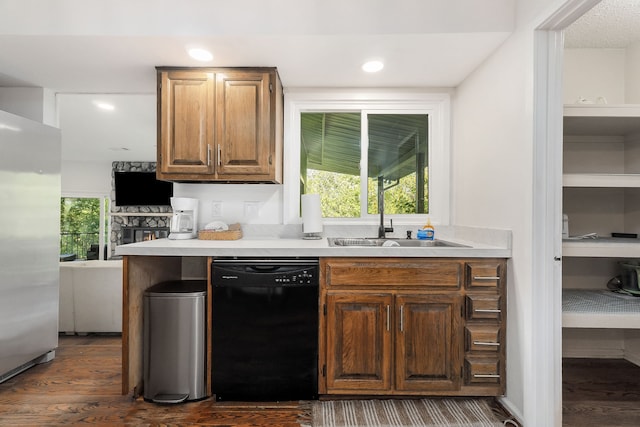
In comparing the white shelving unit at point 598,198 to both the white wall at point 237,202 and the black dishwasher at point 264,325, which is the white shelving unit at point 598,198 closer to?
the black dishwasher at point 264,325

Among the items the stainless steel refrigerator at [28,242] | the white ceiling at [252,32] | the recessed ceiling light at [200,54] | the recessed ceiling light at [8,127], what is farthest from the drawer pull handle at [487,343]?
the recessed ceiling light at [8,127]

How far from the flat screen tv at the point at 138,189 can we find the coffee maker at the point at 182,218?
593 cm

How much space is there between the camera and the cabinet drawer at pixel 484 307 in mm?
1950

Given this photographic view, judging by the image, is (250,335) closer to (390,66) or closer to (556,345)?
(556,345)

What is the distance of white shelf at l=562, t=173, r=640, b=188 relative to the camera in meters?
1.78

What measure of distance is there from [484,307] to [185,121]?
2148 mm

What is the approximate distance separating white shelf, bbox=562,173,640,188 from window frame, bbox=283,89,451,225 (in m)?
0.98

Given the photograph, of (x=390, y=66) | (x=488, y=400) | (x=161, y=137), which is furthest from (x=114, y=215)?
(x=488, y=400)

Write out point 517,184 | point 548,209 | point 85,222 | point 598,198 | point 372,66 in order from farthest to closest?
1. point 85,222
2. point 598,198
3. point 372,66
4. point 517,184
5. point 548,209

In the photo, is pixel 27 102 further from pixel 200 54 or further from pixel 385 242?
pixel 385 242

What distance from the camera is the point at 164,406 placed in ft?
6.41

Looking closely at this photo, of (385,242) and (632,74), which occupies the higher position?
(632,74)

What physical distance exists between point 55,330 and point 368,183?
2565 mm

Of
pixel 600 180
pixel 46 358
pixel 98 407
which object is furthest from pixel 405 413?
pixel 46 358
